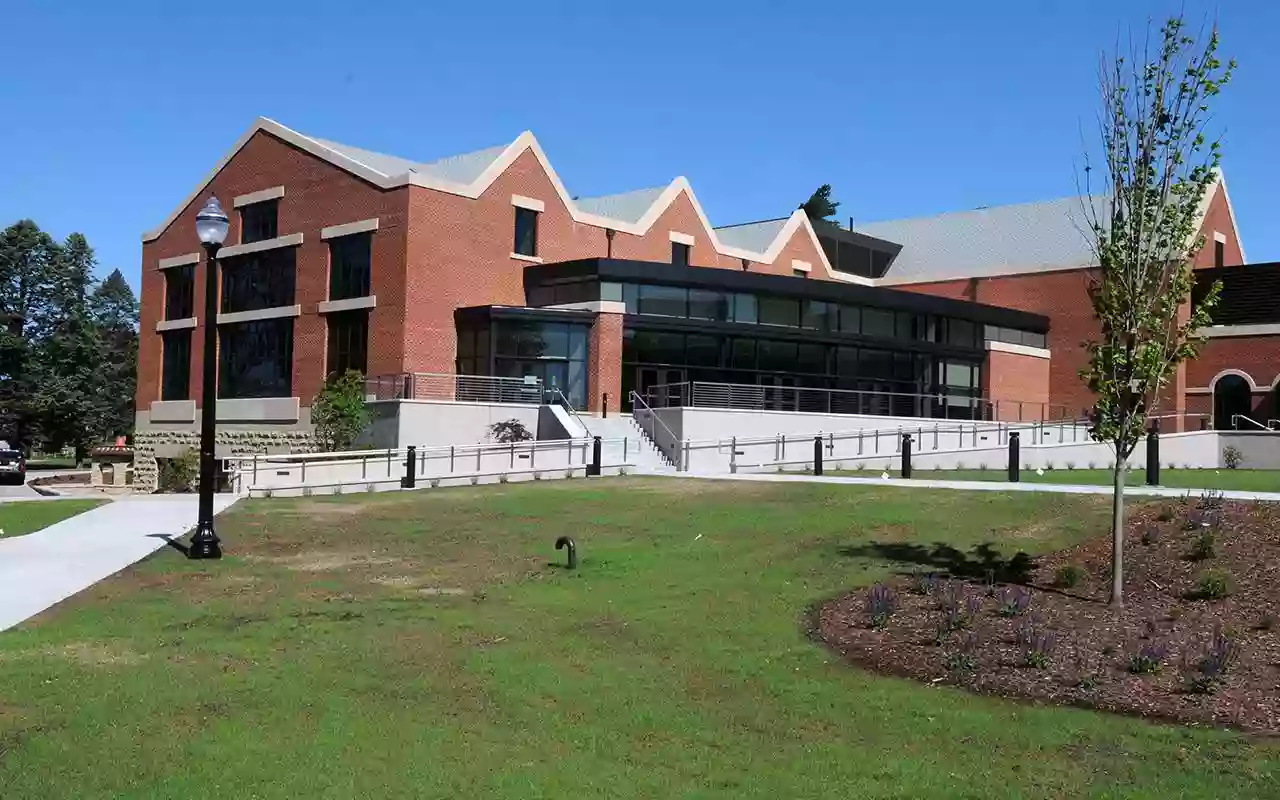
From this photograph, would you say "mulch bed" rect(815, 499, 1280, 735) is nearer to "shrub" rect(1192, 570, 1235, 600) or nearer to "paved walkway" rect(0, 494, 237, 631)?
"shrub" rect(1192, 570, 1235, 600)

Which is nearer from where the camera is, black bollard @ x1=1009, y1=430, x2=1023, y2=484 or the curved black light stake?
the curved black light stake

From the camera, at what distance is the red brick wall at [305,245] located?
41406 mm

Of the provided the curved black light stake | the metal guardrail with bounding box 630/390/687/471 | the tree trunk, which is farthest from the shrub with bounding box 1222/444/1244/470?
the curved black light stake

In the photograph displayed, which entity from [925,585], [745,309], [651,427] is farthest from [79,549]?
[745,309]

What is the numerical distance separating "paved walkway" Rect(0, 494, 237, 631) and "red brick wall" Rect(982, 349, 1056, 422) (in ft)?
119

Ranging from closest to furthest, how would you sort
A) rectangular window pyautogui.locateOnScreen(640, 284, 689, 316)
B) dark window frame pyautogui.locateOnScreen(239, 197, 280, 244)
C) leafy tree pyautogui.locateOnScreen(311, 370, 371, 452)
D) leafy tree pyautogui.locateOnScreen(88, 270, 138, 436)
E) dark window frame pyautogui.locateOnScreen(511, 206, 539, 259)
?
leafy tree pyautogui.locateOnScreen(311, 370, 371, 452) → rectangular window pyautogui.locateOnScreen(640, 284, 689, 316) → dark window frame pyautogui.locateOnScreen(511, 206, 539, 259) → dark window frame pyautogui.locateOnScreen(239, 197, 280, 244) → leafy tree pyautogui.locateOnScreen(88, 270, 138, 436)

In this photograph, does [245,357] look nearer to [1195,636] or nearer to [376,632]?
[376,632]

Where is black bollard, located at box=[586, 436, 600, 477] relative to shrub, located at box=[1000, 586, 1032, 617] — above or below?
above

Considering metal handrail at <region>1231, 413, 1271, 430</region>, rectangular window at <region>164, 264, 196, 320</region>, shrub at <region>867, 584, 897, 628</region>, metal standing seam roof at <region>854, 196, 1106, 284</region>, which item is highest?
metal standing seam roof at <region>854, 196, 1106, 284</region>

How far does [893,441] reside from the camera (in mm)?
37219

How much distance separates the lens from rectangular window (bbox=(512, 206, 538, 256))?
Answer: 1750 inches

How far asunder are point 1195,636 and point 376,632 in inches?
274

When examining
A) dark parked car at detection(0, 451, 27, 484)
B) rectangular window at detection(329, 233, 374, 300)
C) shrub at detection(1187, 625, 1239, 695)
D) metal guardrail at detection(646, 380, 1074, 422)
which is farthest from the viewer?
dark parked car at detection(0, 451, 27, 484)

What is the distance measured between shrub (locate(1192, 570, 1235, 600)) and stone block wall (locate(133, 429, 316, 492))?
3355 centimetres
